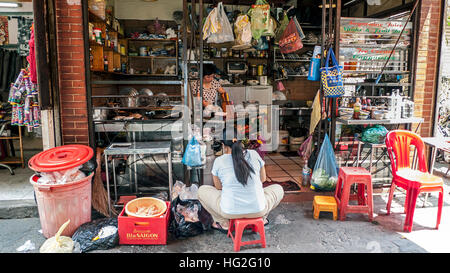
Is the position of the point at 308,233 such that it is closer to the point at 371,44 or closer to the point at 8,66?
the point at 371,44

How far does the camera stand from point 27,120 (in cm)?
546

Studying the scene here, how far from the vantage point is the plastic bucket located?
3676 mm

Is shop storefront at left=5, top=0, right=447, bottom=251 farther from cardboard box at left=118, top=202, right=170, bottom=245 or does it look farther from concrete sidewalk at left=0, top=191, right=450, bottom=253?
concrete sidewalk at left=0, top=191, right=450, bottom=253

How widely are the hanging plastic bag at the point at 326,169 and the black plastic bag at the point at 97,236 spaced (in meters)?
2.99

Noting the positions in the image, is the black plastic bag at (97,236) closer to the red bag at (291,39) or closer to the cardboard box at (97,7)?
the cardboard box at (97,7)

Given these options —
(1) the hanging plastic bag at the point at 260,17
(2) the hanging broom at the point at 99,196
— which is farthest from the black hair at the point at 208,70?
(2) the hanging broom at the point at 99,196

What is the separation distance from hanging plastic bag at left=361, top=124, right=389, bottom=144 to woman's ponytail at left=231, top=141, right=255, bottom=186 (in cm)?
252

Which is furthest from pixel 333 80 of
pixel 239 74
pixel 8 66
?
pixel 8 66

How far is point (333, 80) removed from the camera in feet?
15.6

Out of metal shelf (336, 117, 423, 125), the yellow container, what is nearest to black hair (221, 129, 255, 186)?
the yellow container
